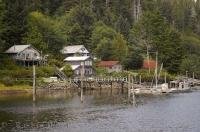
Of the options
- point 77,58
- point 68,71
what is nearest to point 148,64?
point 77,58

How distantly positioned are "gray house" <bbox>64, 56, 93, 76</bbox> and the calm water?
29.0 metres

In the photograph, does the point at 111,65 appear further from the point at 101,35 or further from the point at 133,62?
the point at 101,35

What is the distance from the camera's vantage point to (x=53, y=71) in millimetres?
115562

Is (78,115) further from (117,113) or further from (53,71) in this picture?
(53,71)

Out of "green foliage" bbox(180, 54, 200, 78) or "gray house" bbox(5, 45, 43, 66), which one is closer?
"gray house" bbox(5, 45, 43, 66)

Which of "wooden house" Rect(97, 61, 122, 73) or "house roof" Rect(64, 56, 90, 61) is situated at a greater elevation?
"house roof" Rect(64, 56, 90, 61)

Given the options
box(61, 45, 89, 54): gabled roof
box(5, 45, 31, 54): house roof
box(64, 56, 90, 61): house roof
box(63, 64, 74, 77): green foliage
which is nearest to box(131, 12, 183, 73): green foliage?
box(61, 45, 89, 54): gabled roof

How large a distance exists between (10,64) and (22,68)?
271 centimetres

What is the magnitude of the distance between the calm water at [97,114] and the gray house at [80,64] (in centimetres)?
2898

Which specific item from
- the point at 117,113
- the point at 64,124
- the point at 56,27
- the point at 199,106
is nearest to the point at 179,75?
the point at 56,27

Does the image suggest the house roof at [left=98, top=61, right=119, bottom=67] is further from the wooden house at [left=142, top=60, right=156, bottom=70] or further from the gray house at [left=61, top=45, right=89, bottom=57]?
the wooden house at [left=142, top=60, right=156, bottom=70]

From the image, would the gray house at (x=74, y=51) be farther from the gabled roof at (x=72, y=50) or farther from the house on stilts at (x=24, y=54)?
the house on stilts at (x=24, y=54)

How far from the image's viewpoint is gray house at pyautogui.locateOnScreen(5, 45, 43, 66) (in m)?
120

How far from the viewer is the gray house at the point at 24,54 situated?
393ft
